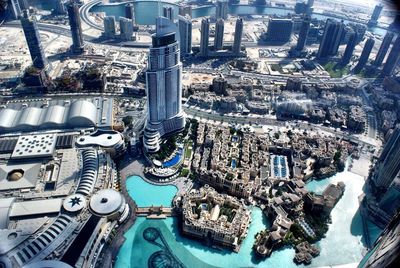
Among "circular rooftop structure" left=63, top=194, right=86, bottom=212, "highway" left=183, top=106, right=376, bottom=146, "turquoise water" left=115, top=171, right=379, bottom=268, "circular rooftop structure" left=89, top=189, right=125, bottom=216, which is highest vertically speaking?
"circular rooftop structure" left=63, top=194, right=86, bottom=212

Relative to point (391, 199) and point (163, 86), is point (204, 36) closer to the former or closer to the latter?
point (163, 86)

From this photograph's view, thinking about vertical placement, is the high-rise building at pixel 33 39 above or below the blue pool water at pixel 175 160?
above

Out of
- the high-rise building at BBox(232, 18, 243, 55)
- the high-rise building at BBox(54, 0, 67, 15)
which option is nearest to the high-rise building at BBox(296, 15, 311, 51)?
the high-rise building at BBox(232, 18, 243, 55)

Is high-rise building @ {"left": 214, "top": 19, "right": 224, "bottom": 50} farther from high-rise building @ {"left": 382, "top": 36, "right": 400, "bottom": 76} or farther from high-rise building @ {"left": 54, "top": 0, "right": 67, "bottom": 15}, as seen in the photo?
high-rise building @ {"left": 54, "top": 0, "right": 67, "bottom": 15}

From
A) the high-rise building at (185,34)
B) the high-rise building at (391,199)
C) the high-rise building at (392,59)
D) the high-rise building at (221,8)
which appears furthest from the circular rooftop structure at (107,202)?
the high-rise building at (221,8)

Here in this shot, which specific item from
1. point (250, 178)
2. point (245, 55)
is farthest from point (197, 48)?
point (250, 178)

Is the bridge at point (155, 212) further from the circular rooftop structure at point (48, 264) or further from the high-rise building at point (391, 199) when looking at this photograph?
the high-rise building at point (391, 199)
